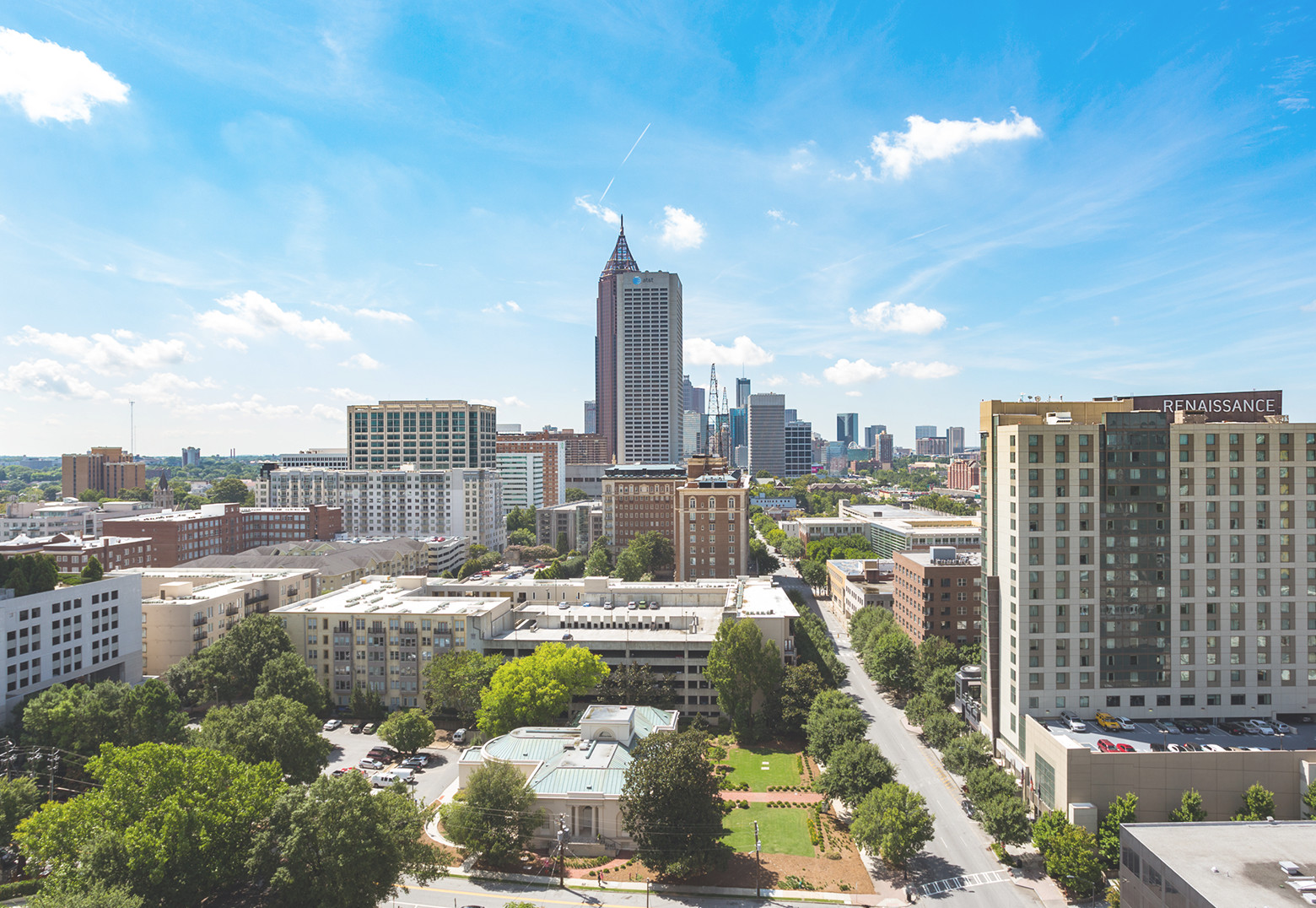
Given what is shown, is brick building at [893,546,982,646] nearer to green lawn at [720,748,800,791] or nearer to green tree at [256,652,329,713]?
green lawn at [720,748,800,791]

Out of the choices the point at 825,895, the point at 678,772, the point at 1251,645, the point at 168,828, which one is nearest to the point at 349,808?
the point at 168,828

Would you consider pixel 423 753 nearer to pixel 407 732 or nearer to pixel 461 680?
pixel 407 732

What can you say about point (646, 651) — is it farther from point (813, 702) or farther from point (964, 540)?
point (964, 540)

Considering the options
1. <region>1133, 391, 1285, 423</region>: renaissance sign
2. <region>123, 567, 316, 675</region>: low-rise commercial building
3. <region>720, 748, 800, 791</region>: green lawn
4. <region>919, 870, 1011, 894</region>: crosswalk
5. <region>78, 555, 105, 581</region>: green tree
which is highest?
<region>1133, 391, 1285, 423</region>: renaissance sign

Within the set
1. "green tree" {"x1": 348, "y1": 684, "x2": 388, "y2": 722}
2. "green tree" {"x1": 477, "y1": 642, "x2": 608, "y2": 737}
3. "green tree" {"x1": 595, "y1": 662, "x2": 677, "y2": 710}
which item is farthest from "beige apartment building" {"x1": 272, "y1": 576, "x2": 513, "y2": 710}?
"green tree" {"x1": 595, "y1": 662, "x2": 677, "y2": 710}

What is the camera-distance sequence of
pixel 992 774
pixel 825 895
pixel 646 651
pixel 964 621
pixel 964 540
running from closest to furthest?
1. pixel 825 895
2. pixel 992 774
3. pixel 646 651
4. pixel 964 621
5. pixel 964 540

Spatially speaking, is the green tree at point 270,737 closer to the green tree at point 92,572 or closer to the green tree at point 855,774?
the green tree at point 92,572

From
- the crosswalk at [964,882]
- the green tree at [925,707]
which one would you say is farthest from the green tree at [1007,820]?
the green tree at [925,707]

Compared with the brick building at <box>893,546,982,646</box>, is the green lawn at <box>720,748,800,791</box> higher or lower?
lower
